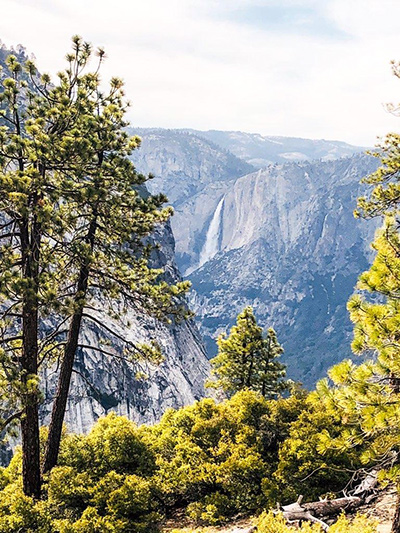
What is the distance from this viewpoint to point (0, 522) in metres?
11.1

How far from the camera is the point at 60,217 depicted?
11.9 m

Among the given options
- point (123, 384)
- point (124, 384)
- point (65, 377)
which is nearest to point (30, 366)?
point (65, 377)

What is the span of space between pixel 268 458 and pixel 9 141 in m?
11.7

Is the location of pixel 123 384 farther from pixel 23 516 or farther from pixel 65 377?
pixel 23 516

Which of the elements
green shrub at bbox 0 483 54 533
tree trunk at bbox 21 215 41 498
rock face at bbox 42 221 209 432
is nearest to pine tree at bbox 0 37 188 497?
tree trunk at bbox 21 215 41 498

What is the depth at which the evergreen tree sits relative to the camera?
2592 centimetres

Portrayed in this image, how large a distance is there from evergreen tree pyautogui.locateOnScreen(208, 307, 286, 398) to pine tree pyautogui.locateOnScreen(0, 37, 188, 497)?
1129cm

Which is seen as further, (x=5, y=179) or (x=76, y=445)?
(x=76, y=445)

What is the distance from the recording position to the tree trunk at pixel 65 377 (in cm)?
1329

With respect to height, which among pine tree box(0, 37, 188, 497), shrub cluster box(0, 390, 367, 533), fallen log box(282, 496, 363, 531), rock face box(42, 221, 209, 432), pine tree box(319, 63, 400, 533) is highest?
pine tree box(0, 37, 188, 497)

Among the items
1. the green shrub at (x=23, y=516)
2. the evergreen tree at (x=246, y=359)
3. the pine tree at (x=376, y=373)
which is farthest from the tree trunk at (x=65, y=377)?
the evergreen tree at (x=246, y=359)

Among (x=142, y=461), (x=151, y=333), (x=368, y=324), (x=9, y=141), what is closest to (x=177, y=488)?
(x=142, y=461)

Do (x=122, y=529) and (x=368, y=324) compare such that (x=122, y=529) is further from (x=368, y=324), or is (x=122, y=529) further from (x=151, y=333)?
(x=151, y=333)

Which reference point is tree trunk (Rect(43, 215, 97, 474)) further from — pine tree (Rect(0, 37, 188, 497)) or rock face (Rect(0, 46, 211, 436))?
rock face (Rect(0, 46, 211, 436))
